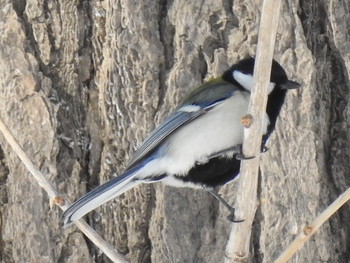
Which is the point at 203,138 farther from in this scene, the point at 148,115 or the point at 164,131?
the point at 148,115

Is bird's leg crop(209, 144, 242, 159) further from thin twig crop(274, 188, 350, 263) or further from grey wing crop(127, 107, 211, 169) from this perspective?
thin twig crop(274, 188, 350, 263)

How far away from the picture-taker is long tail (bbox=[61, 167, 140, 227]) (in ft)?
9.79

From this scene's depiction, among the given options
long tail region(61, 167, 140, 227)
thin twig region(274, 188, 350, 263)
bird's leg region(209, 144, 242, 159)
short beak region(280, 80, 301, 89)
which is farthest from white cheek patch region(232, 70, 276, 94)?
thin twig region(274, 188, 350, 263)

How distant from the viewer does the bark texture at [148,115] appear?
11.4 feet

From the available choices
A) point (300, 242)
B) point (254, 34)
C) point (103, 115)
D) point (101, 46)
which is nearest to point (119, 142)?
point (103, 115)

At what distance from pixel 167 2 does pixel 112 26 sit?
21cm

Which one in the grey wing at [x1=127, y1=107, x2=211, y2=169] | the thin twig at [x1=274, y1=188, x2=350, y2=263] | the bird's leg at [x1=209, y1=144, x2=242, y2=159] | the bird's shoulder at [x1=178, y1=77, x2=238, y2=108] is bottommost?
the thin twig at [x1=274, y1=188, x2=350, y2=263]

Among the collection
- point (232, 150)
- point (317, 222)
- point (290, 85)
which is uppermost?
point (290, 85)

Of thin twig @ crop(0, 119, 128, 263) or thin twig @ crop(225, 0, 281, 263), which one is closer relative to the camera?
thin twig @ crop(225, 0, 281, 263)

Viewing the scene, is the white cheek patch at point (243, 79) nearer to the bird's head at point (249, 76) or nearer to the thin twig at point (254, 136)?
the bird's head at point (249, 76)

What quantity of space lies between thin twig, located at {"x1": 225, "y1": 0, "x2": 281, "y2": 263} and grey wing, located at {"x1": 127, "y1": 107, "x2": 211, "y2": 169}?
484mm

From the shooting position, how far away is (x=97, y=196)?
10.1 ft

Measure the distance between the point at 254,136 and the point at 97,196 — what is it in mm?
586

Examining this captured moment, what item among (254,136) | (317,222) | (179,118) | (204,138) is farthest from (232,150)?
(317,222)
